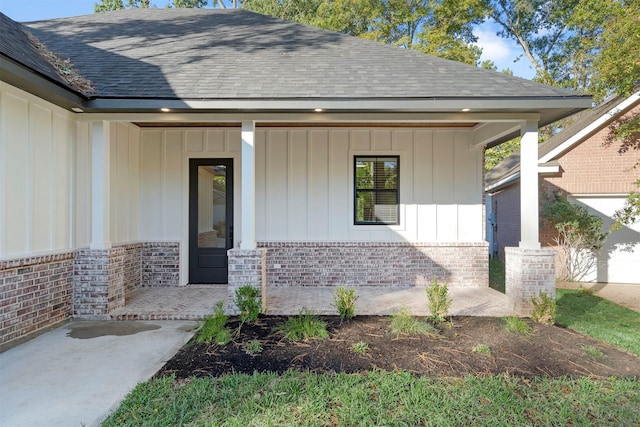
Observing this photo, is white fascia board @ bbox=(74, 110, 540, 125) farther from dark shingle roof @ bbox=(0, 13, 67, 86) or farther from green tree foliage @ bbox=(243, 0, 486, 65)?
green tree foliage @ bbox=(243, 0, 486, 65)

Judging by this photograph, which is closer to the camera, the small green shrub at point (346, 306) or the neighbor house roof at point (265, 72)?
the small green shrub at point (346, 306)

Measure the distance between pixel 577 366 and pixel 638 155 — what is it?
8176 mm

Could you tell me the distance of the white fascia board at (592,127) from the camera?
880cm

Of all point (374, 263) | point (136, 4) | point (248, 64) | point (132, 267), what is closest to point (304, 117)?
point (248, 64)

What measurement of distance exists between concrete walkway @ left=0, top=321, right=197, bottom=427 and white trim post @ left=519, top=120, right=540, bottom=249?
5071 mm

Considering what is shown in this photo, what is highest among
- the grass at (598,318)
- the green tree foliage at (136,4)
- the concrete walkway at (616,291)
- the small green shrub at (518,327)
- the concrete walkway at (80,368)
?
the green tree foliage at (136,4)

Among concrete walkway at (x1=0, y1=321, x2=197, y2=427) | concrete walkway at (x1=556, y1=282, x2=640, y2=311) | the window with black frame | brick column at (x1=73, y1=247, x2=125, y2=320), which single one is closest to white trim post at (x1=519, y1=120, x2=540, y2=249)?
the window with black frame

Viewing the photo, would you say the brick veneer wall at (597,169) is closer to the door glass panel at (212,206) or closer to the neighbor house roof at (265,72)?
the neighbor house roof at (265,72)

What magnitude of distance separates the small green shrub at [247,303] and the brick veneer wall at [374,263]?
7.88 feet

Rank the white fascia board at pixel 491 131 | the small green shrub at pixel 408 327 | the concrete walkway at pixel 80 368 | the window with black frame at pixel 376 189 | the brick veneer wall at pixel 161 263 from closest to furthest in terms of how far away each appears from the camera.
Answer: the concrete walkway at pixel 80 368 → the small green shrub at pixel 408 327 → the white fascia board at pixel 491 131 → the brick veneer wall at pixel 161 263 → the window with black frame at pixel 376 189

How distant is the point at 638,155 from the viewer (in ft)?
29.6

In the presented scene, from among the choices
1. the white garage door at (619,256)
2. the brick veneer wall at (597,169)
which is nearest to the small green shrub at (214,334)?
the brick veneer wall at (597,169)

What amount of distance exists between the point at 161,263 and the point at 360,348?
508 cm

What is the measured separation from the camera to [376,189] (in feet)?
25.4
